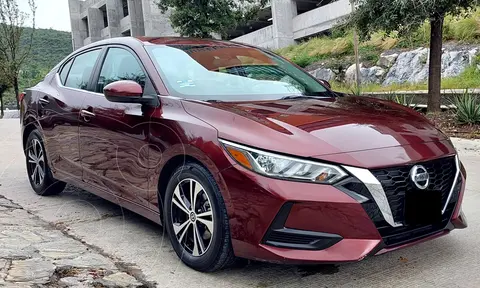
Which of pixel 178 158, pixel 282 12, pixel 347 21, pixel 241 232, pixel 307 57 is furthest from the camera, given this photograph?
pixel 282 12

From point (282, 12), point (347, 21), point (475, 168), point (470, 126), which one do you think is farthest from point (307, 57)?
point (475, 168)

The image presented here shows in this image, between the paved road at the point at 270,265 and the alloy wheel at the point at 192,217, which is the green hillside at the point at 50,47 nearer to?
→ the paved road at the point at 270,265

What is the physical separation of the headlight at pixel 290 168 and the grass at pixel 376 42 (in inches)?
354

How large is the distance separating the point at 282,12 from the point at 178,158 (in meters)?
27.6

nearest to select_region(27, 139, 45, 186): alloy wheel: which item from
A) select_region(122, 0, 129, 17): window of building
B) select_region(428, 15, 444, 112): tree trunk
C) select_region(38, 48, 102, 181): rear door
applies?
select_region(38, 48, 102, 181): rear door

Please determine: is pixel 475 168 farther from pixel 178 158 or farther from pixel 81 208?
pixel 81 208

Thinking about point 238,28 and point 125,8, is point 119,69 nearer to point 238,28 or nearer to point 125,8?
point 238,28

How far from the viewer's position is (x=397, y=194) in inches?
96.3

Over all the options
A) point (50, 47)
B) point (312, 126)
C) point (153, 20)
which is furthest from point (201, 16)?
point (50, 47)

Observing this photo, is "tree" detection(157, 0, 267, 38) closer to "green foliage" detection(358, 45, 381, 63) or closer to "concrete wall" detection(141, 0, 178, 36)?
"green foliage" detection(358, 45, 381, 63)

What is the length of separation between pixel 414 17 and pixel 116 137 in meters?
6.13

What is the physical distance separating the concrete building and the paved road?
12.4 m

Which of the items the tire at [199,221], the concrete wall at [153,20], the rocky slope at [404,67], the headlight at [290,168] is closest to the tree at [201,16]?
the rocky slope at [404,67]

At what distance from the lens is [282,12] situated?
29.1 meters
